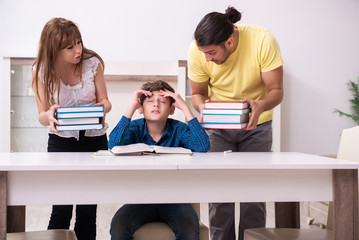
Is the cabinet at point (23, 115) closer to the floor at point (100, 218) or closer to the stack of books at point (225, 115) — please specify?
the floor at point (100, 218)

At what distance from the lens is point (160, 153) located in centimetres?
177

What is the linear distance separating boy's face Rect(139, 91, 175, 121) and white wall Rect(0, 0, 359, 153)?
10.0 feet

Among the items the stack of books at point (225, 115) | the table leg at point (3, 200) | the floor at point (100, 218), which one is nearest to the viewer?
the table leg at point (3, 200)

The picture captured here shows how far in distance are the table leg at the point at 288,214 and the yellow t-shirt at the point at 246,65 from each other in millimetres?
441

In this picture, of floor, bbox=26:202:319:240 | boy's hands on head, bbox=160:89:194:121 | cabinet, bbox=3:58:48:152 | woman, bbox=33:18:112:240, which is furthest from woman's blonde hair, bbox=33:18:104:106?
cabinet, bbox=3:58:48:152

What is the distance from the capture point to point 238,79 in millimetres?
2209

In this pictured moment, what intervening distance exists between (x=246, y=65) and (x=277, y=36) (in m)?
3.21

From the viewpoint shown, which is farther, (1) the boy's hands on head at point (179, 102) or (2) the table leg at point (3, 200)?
(1) the boy's hands on head at point (179, 102)

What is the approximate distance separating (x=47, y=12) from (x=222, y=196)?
407 centimetres

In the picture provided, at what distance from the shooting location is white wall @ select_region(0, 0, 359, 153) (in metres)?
4.96

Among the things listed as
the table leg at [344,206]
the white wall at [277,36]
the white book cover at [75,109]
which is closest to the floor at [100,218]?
the white wall at [277,36]

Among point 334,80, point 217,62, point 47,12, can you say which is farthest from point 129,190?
point 334,80

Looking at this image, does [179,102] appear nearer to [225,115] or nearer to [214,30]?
[225,115]

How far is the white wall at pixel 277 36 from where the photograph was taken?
4957 mm
